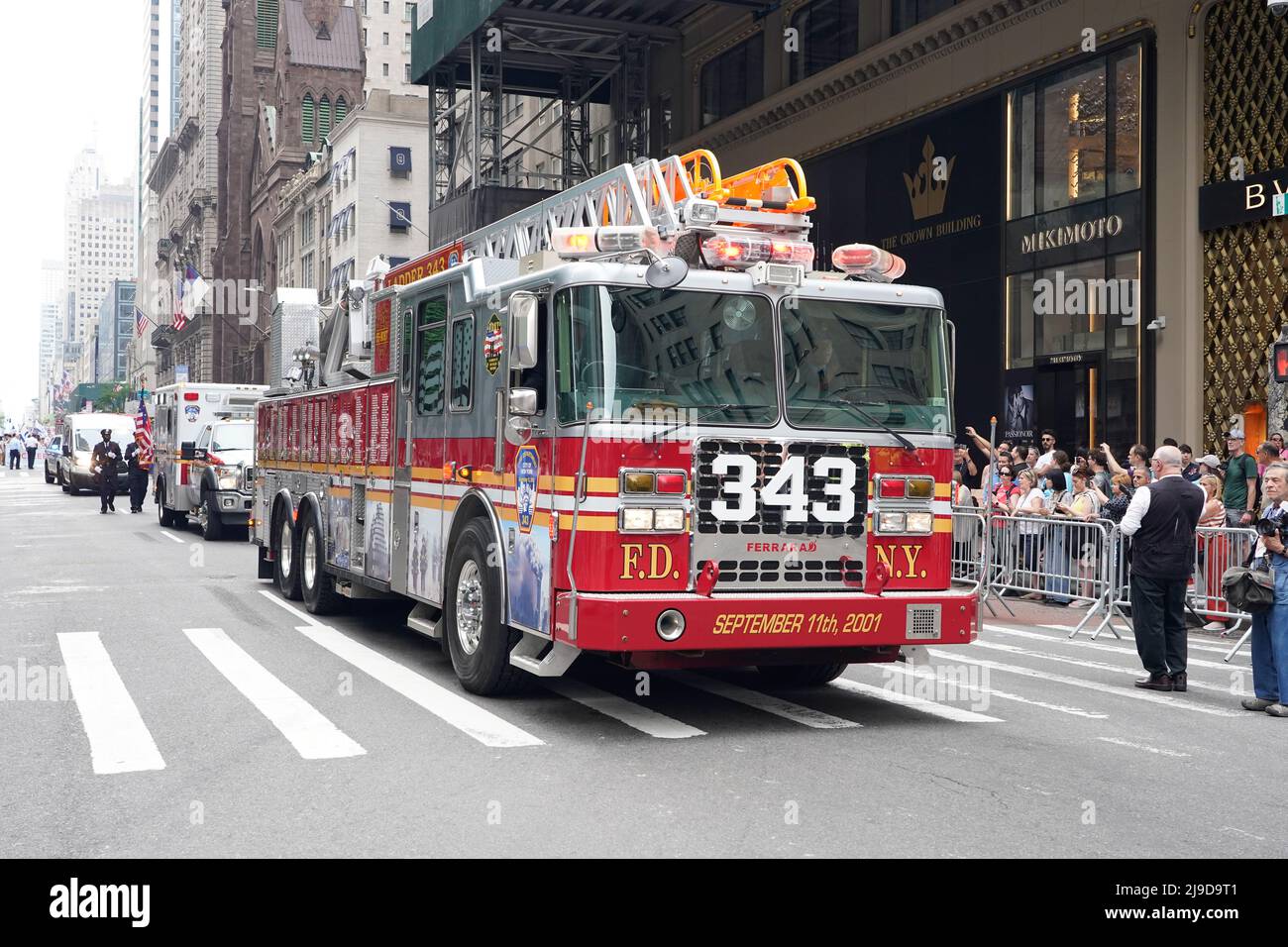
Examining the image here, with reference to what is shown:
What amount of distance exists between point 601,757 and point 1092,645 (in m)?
7.41

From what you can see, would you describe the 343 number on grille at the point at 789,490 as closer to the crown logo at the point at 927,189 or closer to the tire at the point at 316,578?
Answer: the tire at the point at 316,578

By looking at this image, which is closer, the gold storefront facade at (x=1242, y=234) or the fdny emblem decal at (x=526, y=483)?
the fdny emblem decal at (x=526, y=483)

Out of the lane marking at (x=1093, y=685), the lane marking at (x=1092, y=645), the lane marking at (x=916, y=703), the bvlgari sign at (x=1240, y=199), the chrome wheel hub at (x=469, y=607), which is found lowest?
the lane marking at (x=1092, y=645)

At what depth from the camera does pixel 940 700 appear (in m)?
9.99

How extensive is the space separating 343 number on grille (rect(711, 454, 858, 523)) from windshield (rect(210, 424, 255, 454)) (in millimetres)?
19607

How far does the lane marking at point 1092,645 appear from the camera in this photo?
1220cm

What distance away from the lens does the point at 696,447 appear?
829cm

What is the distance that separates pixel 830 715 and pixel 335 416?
6.10 m

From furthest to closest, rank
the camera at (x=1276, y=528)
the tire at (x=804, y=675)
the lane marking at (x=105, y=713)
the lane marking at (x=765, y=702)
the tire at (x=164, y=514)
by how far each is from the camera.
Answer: the tire at (x=164, y=514), the tire at (x=804, y=675), the camera at (x=1276, y=528), the lane marking at (x=765, y=702), the lane marking at (x=105, y=713)

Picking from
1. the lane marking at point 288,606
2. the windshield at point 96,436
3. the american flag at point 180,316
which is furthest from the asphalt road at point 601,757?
the american flag at point 180,316

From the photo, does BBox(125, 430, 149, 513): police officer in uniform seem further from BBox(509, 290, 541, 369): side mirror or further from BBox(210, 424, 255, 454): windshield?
BBox(509, 290, 541, 369): side mirror

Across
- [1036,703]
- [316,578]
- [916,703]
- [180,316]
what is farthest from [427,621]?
[180,316]

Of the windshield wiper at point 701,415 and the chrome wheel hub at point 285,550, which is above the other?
the windshield wiper at point 701,415

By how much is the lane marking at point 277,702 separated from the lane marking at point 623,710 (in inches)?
67.1
